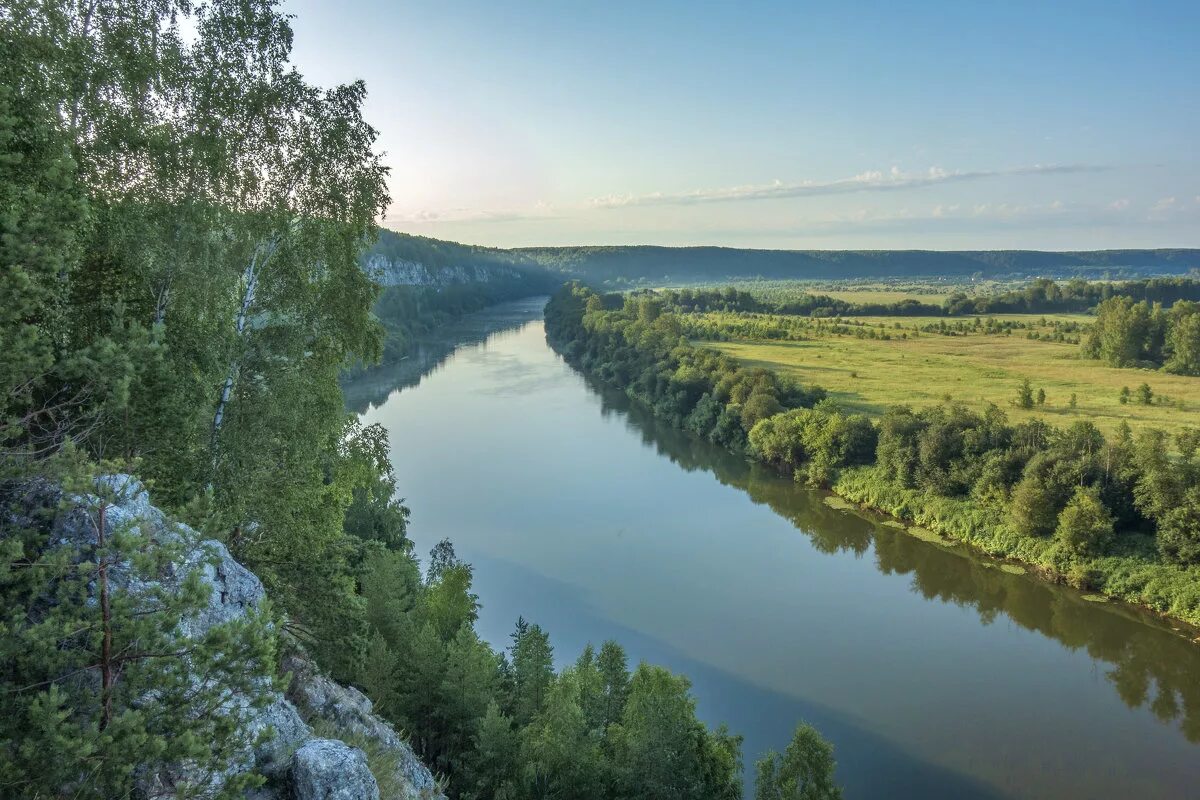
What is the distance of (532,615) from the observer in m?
19.6

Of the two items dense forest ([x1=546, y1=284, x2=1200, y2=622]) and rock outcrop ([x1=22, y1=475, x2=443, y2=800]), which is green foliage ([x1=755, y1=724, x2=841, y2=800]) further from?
dense forest ([x1=546, y1=284, x2=1200, y2=622])

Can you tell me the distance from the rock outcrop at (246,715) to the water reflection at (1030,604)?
60.3 ft

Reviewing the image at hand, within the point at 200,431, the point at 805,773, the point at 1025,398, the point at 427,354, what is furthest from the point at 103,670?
the point at 427,354

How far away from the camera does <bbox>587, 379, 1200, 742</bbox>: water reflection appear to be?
57.3 feet

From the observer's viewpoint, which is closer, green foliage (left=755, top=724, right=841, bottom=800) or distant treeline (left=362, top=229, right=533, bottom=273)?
green foliage (left=755, top=724, right=841, bottom=800)

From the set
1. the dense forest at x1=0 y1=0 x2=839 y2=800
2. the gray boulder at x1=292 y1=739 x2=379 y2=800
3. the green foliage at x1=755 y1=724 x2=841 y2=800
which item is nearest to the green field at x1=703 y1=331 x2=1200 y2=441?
the green foliage at x1=755 y1=724 x2=841 y2=800

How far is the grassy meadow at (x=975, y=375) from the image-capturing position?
3422 centimetres

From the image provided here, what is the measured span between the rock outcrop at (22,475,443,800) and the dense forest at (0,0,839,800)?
0.13 metres

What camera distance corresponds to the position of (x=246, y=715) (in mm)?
4336

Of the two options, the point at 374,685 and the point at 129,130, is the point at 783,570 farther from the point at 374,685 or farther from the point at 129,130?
the point at 129,130

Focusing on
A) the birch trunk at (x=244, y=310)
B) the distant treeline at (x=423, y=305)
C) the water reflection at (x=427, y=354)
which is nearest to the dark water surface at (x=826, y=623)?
the water reflection at (x=427, y=354)

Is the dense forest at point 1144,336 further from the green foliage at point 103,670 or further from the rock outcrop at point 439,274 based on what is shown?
the rock outcrop at point 439,274

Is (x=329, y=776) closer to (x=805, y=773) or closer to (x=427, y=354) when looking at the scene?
(x=805, y=773)

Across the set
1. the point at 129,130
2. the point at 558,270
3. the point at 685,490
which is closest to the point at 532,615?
the point at 685,490
